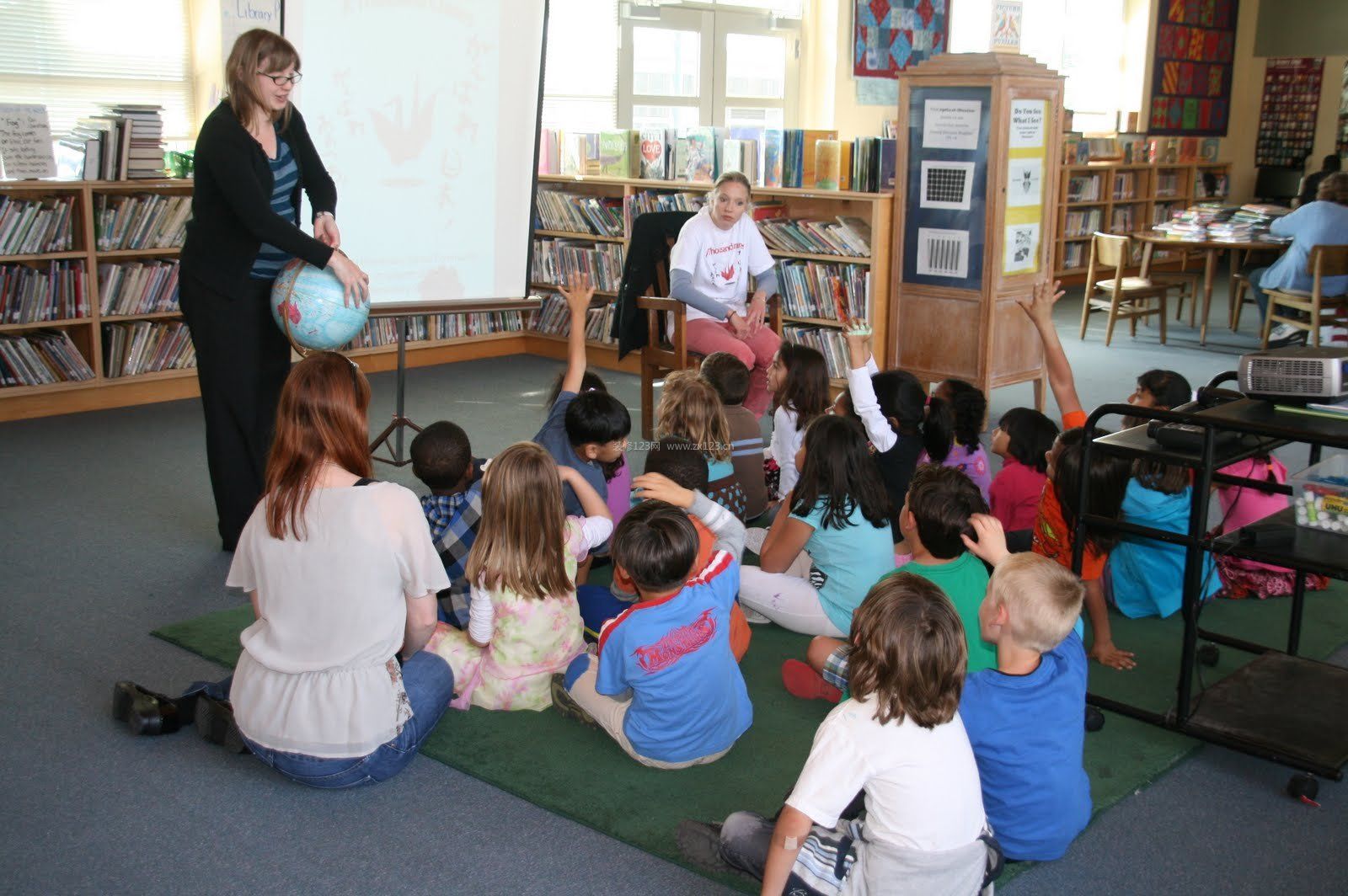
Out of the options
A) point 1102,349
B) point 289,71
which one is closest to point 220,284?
point 289,71

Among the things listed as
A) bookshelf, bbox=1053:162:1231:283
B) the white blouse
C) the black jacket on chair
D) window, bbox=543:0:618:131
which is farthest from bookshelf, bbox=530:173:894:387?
bookshelf, bbox=1053:162:1231:283

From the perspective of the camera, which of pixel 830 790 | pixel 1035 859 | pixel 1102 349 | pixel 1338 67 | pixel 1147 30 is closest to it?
pixel 830 790

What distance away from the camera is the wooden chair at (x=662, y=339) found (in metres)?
5.45

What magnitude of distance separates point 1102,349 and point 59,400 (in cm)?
600

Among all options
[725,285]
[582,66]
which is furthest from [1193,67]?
[725,285]

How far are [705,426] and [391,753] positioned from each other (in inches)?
62.7

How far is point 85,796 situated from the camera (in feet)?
8.52

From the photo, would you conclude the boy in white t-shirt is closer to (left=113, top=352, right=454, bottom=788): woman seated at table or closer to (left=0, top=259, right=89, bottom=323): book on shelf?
(left=0, top=259, right=89, bottom=323): book on shelf

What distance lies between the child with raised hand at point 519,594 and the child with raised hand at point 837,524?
1.83 ft

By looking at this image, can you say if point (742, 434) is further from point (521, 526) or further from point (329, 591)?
point (329, 591)

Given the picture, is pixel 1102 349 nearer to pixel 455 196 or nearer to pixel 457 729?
pixel 455 196

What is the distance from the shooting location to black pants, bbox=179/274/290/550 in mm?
3939

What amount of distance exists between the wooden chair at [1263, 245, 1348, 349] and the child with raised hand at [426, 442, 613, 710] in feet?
19.6

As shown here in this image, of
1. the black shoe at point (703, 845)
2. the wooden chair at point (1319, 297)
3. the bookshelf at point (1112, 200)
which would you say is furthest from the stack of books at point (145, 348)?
the bookshelf at point (1112, 200)
